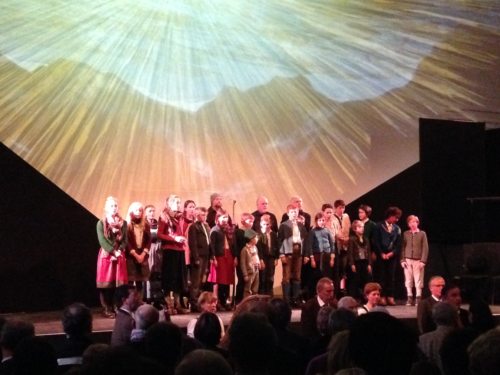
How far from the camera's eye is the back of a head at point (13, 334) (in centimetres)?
388

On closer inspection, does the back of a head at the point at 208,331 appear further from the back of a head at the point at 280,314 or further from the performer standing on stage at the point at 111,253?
the performer standing on stage at the point at 111,253

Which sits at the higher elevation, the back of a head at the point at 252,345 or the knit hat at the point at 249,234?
the knit hat at the point at 249,234

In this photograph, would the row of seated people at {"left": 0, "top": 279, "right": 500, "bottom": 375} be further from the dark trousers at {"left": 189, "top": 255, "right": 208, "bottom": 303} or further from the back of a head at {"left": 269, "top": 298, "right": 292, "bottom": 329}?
the dark trousers at {"left": 189, "top": 255, "right": 208, "bottom": 303}

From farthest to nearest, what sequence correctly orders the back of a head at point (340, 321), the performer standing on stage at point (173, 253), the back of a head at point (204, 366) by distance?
1. the performer standing on stage at point (173, 253)
2. the back of a head at point (340, 321)
3. the back of a head at point (204, 366)

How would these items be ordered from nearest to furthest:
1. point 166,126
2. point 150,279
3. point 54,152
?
1. point 150,279
2. point 54,152
3. point 166,126

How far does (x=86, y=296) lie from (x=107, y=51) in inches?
114

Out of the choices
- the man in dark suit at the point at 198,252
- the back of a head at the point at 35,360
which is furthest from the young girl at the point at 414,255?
the back of a head at the point at 35,360

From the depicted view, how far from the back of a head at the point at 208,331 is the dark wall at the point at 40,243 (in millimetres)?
5930

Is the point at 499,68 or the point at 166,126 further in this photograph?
the point at 499,68

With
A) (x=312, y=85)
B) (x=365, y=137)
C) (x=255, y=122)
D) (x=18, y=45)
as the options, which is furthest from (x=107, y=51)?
(x=365, y=137)

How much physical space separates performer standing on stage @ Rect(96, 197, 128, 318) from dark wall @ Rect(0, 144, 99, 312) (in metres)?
1.22

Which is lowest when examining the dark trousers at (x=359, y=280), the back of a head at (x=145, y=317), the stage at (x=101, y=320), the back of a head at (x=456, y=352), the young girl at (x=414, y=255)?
the stage at (x=101, y=320)

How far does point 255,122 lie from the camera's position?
37.5 ft

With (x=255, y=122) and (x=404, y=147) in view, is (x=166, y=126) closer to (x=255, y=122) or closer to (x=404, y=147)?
(x=255, y=122)
